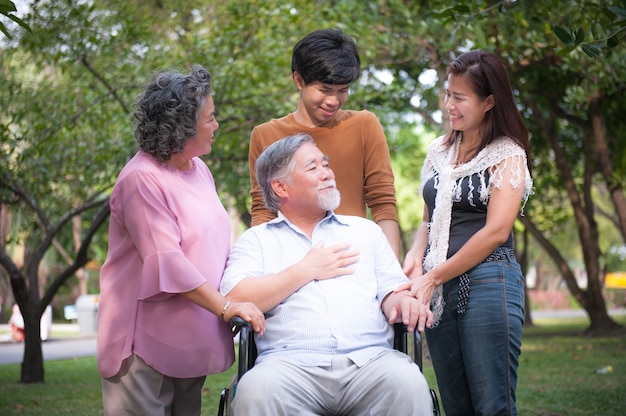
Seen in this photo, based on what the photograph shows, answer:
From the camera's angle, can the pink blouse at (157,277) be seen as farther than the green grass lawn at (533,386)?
No

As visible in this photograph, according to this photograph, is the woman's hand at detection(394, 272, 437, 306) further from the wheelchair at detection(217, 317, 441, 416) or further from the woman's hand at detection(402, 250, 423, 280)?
the woman's hand at detection(402, 250, 423, 280)

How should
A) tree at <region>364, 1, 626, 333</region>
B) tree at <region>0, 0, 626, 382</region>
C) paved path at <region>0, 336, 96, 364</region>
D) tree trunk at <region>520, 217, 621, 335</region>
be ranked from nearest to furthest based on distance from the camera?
tree at <region>0, 0, 626, 382</region> < tree at <region>364, 1, 626, 333</region> < paved path at <region>0, 336, 96, 364</region> < tree trunk at <region>520, 217, 621, 335</region>

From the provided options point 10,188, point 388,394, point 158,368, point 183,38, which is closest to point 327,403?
point 388,394

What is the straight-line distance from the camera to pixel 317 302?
3.29 meters

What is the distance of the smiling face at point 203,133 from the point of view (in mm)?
3223

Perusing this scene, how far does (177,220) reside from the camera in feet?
10.5

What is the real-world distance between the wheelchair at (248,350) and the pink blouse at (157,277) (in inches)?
4.2

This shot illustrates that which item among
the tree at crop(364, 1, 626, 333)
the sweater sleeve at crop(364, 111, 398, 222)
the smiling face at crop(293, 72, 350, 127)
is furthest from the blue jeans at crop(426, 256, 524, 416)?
the tree at crop(364, 1, 626, 333)

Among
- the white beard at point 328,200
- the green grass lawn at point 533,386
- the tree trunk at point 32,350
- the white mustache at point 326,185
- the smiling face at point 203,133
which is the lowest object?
the green grass lawn at point 533,386

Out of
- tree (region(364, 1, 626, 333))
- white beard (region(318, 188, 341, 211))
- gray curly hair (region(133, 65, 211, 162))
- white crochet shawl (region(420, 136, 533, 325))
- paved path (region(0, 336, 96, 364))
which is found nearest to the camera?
gray curly hair (region(133, 65, 211, 162))

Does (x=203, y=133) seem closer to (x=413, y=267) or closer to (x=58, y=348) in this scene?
(x=413, y=267)

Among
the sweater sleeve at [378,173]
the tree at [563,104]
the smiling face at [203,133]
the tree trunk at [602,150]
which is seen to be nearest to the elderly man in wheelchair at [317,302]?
the sweater sleeve at [378,173]

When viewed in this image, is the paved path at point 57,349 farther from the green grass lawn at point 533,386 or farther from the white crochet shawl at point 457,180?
the white crochet shawl at point 457,180

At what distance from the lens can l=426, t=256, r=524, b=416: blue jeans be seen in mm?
3191
